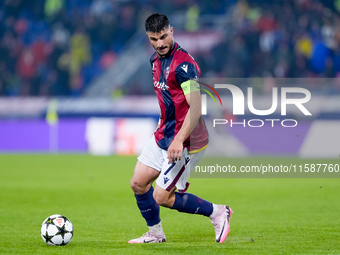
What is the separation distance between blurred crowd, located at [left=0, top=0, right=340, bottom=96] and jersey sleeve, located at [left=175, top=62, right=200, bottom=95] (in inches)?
521

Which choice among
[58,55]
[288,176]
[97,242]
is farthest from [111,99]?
[97,242]

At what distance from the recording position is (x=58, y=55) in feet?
68.6

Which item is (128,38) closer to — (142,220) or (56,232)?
(142,220)

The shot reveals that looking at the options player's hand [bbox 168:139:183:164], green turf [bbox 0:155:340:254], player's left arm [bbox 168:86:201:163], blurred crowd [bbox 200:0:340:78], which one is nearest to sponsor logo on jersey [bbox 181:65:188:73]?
player's left arm [bbox 168:86:201:163]

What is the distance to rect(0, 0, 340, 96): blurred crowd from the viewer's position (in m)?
18.9

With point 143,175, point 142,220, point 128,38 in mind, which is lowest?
point 142,220

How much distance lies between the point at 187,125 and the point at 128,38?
16.4 meters

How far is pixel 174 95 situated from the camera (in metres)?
5.47

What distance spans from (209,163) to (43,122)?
31.8 feet

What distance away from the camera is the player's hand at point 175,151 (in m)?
5.13

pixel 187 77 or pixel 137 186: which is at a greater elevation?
pixel 187 77

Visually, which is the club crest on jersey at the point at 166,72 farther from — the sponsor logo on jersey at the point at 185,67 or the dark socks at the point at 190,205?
the dark socks at the point at 190,205

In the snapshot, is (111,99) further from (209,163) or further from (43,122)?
(209,163)

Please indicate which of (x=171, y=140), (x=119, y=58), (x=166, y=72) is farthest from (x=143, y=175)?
(x=119, y=58)
